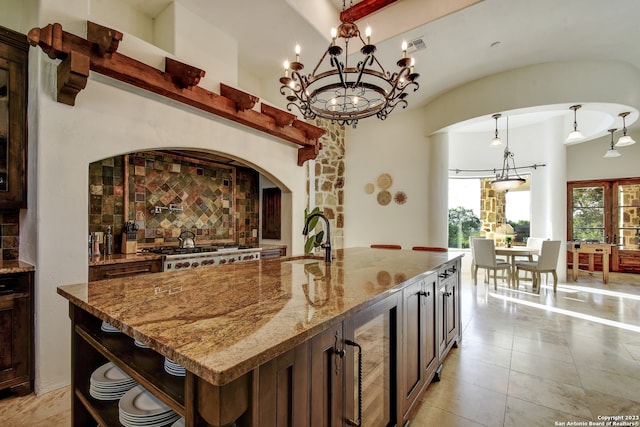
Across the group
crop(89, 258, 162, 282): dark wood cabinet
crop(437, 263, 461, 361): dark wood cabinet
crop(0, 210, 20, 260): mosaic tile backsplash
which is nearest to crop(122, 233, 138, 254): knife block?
crop(89, 258, 162, 282): dark wood cabinet

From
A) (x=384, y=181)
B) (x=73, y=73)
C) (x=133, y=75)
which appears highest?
(x=133, y=75)

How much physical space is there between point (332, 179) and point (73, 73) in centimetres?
421

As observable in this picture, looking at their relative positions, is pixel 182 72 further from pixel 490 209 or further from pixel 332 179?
pixel 490 209

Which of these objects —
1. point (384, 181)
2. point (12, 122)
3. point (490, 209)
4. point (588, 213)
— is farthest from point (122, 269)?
point (588, 213)

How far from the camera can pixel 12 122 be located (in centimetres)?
210

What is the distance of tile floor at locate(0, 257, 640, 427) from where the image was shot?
1835 millimetres

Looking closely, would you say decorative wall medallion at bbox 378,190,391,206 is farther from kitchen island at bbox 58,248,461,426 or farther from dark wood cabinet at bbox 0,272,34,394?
dark wood cabinet at bbox 0,272,34,394

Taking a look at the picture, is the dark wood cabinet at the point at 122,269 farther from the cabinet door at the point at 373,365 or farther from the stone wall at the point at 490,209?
the stone wall at the point at 490,209

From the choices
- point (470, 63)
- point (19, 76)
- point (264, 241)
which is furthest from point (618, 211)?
point (19, 76)

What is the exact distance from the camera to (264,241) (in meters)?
4.85

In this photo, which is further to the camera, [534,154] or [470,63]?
[534,154]

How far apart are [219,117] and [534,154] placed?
20.8ft

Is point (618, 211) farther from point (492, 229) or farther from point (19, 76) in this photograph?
point (19, 76)

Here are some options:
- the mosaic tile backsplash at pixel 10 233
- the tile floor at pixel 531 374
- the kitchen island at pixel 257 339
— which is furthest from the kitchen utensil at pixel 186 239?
the kitchen island at pixel 257 339
